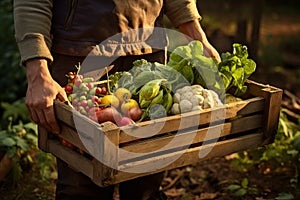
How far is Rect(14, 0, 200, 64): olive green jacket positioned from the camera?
2.61 m

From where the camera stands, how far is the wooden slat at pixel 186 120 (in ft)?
7.61

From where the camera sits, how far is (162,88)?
2.53 metres

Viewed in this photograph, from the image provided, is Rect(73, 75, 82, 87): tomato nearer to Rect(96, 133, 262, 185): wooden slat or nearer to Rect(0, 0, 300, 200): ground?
Rect(96, 133, 262, 185): wooden slat

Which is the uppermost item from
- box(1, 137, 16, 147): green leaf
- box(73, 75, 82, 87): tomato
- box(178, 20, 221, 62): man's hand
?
box(178, 20, 221, 62): man's hand

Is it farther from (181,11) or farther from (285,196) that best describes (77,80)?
(285,196)

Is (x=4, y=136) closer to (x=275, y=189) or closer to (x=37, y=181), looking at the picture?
(x=37, y=181)

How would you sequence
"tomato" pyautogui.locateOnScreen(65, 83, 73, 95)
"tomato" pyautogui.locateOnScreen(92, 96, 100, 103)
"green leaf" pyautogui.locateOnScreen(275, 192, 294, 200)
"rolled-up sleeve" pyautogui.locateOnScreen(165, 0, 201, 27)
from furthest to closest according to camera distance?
"green leaf" pyautogui.locateOnScreen(275, 192, 294, 200) < "rolled-up sleeve" pyautogui.locateOnScreen(165, 0, 201, 27) < "tomato" pyautogui.locateOnScreen(65, 83, 73, 95) < "tomato" pyautogui.locateOnScreen(92, 96, 100, 103)

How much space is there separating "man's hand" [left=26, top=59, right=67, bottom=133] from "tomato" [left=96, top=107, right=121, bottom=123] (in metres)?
0.21

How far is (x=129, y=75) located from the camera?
2.61 meters

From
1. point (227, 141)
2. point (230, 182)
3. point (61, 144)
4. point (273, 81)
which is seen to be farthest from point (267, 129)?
point (273, 81)

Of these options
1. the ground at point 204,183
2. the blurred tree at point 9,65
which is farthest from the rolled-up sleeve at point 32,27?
the blurred tree at point 9,65

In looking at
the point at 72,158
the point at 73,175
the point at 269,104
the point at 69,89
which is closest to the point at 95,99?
the point at 69,89

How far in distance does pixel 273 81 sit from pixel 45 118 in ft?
13.0

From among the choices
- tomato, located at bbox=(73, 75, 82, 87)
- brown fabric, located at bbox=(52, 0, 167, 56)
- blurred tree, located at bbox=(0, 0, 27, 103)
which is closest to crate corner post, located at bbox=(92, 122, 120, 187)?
tomato, located at bbox=(73, 75, 82, 87)
